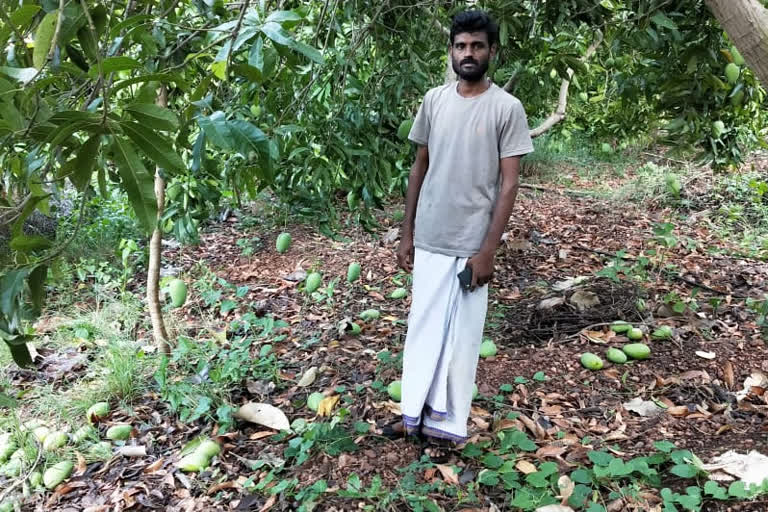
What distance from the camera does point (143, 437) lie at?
266 centimetres

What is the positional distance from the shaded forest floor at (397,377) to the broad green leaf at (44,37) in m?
1.54

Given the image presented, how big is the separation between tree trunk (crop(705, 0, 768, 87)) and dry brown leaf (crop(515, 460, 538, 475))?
1419 millimetres

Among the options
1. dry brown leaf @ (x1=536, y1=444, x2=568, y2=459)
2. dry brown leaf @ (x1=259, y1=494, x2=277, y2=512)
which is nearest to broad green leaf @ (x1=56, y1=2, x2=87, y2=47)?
dry brown leaf @ (x1=259, y1=494, x2=277, y2=512)

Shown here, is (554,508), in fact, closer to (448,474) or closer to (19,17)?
(448,474)

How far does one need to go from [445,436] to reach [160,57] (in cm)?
163

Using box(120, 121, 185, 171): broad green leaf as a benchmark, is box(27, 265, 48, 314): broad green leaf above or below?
below

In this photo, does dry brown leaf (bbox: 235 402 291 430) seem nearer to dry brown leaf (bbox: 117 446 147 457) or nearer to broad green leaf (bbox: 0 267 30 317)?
dry brown leaf (bbox: 117 446 147 457)

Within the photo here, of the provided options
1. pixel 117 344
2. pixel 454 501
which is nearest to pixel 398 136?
pixel 454 501

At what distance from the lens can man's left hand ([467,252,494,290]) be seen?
2.04 meters

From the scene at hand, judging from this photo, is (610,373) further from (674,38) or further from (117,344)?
(117,344)

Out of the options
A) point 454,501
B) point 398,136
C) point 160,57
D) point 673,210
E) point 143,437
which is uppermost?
point 160,57

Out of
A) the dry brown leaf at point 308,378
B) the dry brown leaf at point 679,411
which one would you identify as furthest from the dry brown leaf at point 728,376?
the dry brown leaf at point 308,378

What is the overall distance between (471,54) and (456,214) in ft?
1.81

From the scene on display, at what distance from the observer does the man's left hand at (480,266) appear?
2045mm
